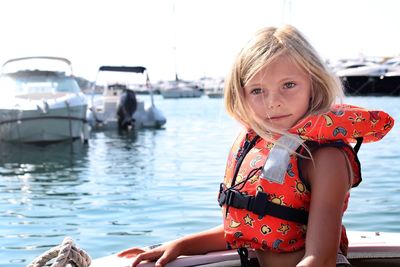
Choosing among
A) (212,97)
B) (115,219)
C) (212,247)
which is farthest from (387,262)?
(212,97)

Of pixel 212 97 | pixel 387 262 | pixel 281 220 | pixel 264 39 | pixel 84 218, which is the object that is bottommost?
pixel 212 97

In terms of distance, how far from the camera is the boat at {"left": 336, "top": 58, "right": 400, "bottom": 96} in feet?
169

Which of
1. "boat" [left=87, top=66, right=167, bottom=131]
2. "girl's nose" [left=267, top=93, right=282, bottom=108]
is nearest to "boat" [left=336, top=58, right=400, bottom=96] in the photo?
"boat" [left=87, top=66, right=167, bottom=131]

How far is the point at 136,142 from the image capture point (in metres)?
16.5

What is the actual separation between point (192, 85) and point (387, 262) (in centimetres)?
8742

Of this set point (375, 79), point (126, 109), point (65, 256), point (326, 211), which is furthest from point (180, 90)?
point (326, 211)

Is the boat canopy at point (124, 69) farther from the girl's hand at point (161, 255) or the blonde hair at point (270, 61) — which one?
the blonde hair at point (270, 61)

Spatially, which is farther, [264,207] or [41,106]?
[41,106]

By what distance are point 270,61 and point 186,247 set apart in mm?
799

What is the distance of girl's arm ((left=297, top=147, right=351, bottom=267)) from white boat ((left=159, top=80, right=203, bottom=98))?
84.2 meters

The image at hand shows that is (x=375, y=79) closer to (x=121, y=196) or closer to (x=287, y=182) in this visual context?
(x=121, y=196)

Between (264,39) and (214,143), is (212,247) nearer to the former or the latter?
(264,39)

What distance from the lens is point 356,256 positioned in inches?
105

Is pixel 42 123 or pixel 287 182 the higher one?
pixel 287 182
